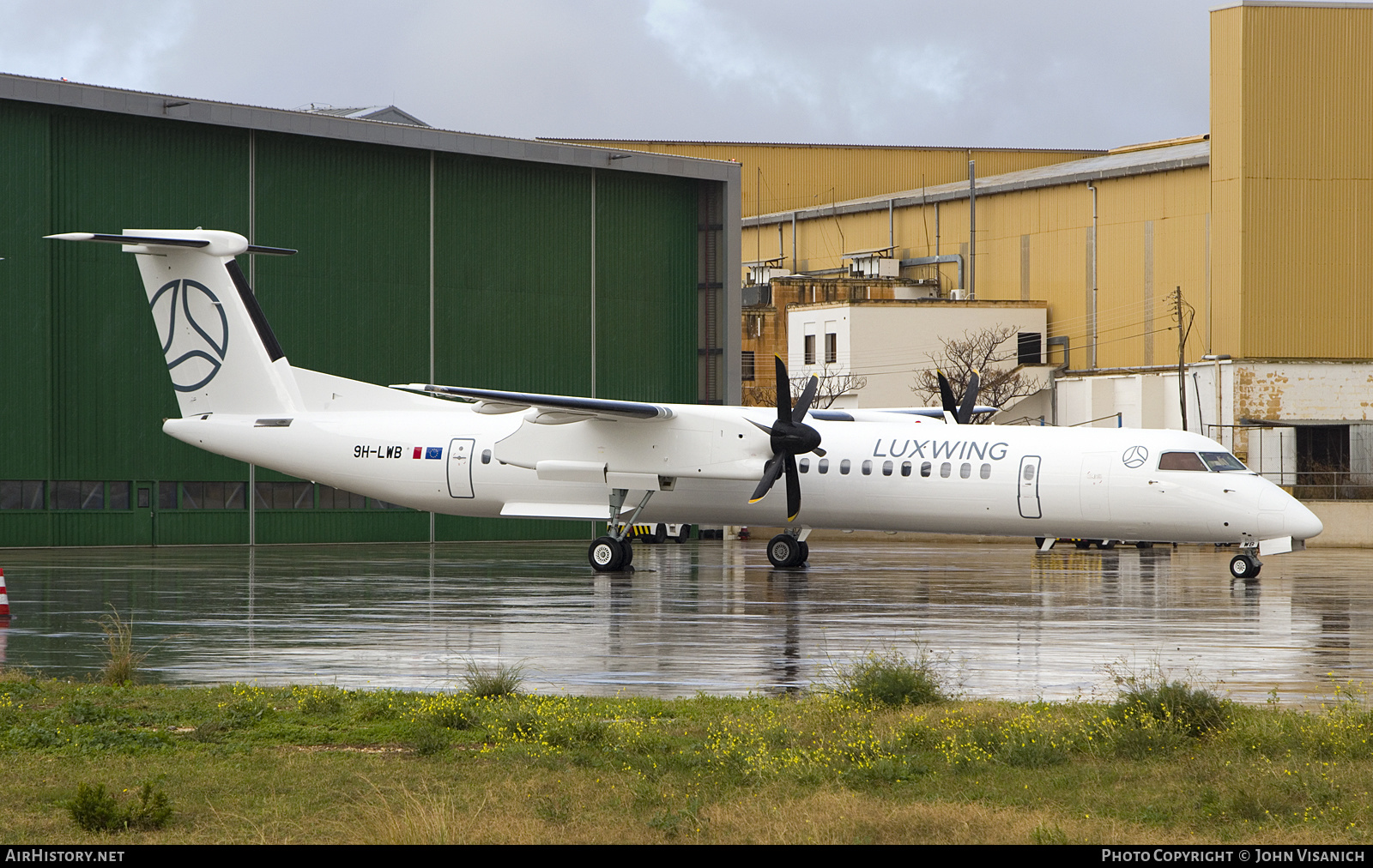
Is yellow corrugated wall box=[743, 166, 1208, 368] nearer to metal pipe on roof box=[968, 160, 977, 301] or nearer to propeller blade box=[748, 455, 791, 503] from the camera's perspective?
metal pipe on roof box=[968, 160, 977, 301]

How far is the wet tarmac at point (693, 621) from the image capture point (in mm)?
13227

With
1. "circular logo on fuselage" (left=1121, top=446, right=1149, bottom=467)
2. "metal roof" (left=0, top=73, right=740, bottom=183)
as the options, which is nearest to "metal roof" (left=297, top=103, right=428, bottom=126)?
"metal roof" (left=0, top=73, right=740, bottom=183)

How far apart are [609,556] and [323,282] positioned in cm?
1874

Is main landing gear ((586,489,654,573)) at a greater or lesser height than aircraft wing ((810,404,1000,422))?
lesser

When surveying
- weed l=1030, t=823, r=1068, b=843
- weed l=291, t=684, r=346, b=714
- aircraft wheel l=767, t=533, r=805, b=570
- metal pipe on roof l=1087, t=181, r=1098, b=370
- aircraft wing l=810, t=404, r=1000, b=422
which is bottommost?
aircraft wheel l=767, t=533, r=805, b=570

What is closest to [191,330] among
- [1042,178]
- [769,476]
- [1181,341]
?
[769,476]

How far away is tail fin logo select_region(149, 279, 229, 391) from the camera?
95.7 ft

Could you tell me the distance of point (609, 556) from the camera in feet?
88.1

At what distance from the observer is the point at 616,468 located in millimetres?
27156

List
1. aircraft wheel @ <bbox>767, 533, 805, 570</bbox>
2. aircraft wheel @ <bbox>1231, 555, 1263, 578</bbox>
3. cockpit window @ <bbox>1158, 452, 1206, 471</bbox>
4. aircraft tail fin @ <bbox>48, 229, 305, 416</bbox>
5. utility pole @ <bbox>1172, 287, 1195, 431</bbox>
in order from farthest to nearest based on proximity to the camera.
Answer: utility pole @ <bbox>1172, 287, 1195, 431</bbox>
aircraft tail fin @ <bbox>48, 229, 305, 416</bbox>
aircraft wheel @ <bbox>767, 533, 805, 570</bbox>
aircraft wheel @ <bbox>1231, 555, 1263, 578</bbox>
cockpit window @ <bbox>1158, 452, 1206, 471</bbox>

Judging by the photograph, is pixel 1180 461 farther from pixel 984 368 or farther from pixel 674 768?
pixel 984 368

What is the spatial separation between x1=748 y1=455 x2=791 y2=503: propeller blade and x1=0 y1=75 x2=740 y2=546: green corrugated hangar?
19648 mm

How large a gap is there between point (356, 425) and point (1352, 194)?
42.0 metres


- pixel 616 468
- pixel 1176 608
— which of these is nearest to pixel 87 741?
pixel 1176 608
